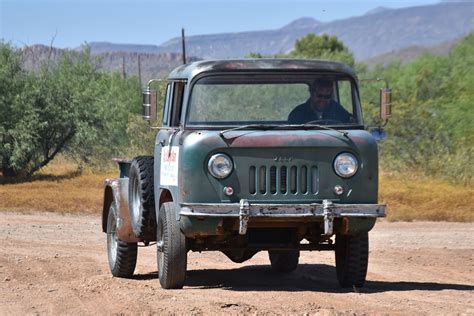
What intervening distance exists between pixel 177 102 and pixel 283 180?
1596mm

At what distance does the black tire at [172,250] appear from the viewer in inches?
467

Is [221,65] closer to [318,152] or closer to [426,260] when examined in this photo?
[318,152]

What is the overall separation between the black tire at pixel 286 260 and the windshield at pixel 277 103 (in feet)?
8.58

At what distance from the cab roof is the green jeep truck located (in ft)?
0.04

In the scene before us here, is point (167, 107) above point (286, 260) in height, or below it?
above

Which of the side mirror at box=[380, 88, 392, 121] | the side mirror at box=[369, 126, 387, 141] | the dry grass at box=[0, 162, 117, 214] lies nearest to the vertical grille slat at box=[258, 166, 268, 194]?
Answer: the side mirror at box=[369, 126, 387, 141]

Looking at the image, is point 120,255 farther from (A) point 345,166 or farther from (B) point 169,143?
(A) point 345,166

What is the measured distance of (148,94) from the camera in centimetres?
1231

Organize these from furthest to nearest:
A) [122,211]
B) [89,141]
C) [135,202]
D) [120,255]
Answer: [89,141] < [120,255] < [122,211] < [135,202]

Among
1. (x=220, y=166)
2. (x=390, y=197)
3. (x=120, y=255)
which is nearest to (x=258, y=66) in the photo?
(x=220, y=166)

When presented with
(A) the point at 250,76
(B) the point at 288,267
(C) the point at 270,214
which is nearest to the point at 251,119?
(A) the point at 250,76

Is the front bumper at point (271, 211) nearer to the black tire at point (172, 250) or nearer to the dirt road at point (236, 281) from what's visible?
the black tire at point (172, 250)

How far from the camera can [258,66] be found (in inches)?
482

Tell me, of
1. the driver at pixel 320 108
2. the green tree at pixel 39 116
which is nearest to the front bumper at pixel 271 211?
the driver at pixel 320 108
